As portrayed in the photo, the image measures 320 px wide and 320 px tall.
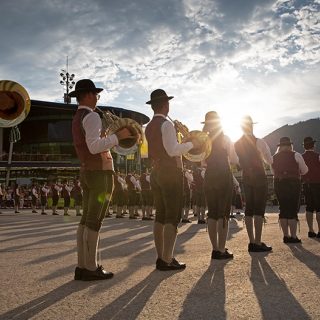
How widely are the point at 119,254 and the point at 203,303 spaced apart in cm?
298

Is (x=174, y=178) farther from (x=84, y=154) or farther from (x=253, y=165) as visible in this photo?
(x=253, y=165)

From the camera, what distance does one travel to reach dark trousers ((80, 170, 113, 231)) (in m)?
4.21

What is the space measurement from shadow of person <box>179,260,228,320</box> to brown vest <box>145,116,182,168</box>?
4.41ft

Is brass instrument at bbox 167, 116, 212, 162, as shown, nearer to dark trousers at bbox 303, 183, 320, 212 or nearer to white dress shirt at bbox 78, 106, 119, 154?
white dress shirt at bbox 78, 106, 119, 154

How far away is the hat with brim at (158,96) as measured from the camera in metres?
4.86

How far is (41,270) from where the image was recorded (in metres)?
4.62

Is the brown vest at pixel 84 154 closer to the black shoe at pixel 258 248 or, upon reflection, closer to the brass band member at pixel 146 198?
the black shoe at pixel 258 248

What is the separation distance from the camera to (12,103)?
18.8 ft

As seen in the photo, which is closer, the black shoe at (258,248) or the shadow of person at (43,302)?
the shadow of person at (43,302)

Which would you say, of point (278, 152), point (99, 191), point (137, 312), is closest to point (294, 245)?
point (278, 152)

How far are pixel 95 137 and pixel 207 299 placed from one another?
76.5 inches

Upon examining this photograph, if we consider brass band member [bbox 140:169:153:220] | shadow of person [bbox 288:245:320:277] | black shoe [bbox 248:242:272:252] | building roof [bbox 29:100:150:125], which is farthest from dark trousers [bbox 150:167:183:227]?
building roof [bbox 29:100:150:125]

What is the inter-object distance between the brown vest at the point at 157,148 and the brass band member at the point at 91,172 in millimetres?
542

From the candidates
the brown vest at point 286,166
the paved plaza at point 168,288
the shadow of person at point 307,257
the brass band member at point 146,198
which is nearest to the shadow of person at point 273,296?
the paved plaza at point 168,288
